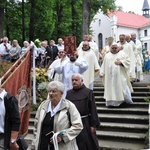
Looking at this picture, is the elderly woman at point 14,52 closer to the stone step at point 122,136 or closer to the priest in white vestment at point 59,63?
the priest in white vestment at point 59,63

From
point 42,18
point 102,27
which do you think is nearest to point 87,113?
point 42,18

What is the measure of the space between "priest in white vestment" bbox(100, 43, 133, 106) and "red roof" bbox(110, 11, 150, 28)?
5532 centimetres

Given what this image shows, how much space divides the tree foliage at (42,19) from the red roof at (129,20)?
35163 mm

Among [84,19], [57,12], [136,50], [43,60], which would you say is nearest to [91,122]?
[136,50]

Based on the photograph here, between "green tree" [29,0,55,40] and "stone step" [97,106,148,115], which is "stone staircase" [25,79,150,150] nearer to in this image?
"stone step" [97,106,148,115]

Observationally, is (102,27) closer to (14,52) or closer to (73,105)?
(14,52)

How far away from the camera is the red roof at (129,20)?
64062 mm

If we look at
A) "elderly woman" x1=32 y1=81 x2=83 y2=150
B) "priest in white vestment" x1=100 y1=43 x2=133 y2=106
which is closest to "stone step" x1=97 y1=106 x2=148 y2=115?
"priest in white vestment" x1=100 y1=43 x2=133 y2=106

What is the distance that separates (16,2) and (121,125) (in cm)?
2022

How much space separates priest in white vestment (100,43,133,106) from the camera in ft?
28.3

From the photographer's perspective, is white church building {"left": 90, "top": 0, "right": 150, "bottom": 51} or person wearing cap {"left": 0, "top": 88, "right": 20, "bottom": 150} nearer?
person wearing cap {"left": 0, "top": 88, "right": 20, "bottom": 150}

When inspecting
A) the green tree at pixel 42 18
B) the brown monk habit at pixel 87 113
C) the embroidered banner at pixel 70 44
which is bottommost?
the brown monk habit at pixel 87 113

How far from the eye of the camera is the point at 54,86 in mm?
4180

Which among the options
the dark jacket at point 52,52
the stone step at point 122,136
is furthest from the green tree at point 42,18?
the stone step at point 122,136
